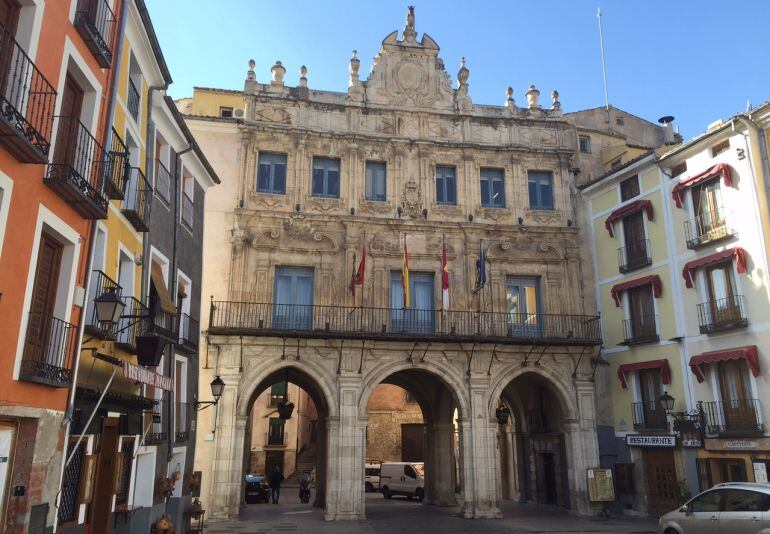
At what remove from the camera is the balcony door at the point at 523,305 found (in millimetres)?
21391

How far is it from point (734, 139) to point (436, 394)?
13.1m

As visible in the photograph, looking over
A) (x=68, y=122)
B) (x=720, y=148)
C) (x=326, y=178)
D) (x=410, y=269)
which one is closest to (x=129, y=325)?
(x=68, y=122)

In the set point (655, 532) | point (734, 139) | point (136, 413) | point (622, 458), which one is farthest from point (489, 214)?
point (136, 413)

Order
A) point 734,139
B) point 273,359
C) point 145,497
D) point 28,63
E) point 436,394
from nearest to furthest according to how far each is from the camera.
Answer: point 28,63 < point 145,497 < point 734,139 < point 273,359 < point 436,394

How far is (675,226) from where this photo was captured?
19703mm

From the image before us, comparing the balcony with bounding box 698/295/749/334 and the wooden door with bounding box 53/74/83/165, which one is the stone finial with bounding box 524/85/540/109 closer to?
the balcony with bounding box 698/295/749/334

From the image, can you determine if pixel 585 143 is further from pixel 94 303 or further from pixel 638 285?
pixel 94 303

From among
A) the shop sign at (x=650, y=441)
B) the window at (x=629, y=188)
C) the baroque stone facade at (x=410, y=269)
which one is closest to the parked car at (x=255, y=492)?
the baroque stone facade at (x=410, y=269)

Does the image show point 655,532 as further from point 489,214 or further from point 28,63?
point 28,63

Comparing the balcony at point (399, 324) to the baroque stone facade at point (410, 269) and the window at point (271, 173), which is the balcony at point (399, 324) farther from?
the window at point (271, 173)

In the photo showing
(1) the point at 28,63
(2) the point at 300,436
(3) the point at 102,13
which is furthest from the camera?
(2) the point at 300,436

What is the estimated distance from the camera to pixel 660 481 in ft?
63.3

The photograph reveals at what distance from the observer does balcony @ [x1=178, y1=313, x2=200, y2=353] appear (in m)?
14.7

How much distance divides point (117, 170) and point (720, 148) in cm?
1660
